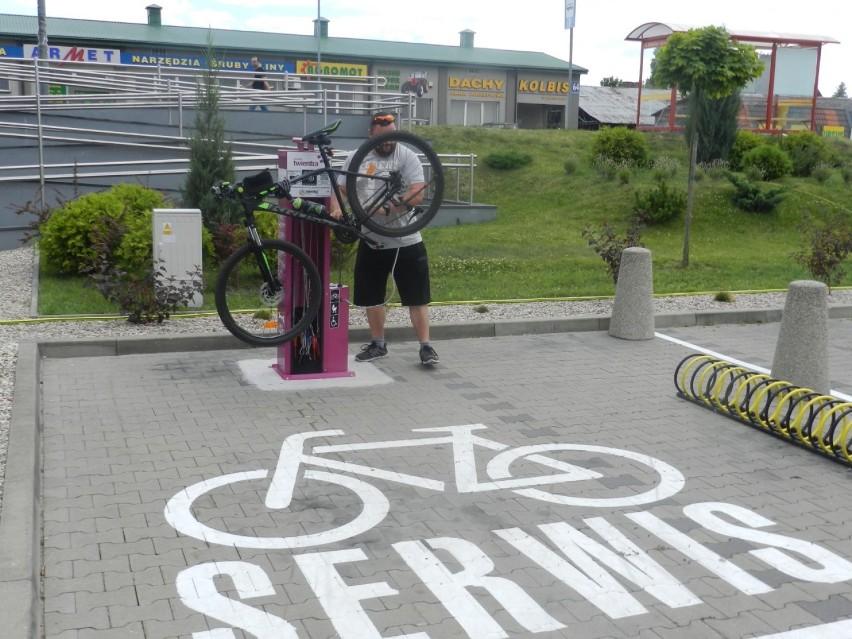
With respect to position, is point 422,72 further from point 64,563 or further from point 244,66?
point 64,563

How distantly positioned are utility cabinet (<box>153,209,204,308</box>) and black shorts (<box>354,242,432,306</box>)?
2412mm

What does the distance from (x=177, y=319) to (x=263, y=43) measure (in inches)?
1534

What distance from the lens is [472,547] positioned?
15.0 feet

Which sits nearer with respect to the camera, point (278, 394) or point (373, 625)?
point (373, 625)

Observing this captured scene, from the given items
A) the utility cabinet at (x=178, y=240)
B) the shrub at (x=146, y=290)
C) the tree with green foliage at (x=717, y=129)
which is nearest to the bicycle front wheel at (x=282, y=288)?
the shrub at (x=146, y=290)

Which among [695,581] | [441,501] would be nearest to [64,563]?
[441,501]

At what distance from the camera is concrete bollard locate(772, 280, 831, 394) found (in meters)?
7.22

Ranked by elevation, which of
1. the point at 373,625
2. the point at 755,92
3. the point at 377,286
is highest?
the point at 755,92

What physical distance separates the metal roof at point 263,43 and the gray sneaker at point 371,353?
3722 centimetres

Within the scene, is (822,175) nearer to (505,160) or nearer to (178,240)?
(505,160)

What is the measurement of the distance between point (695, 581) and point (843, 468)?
211 cm

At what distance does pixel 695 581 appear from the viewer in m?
4.26

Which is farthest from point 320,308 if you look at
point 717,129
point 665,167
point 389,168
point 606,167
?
point 717,129

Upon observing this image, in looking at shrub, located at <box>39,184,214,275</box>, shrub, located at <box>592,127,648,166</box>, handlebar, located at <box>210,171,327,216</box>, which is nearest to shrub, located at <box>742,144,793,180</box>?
shrub, located at <box>592,127,648,166</box>
